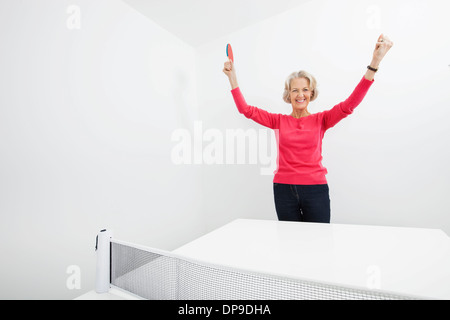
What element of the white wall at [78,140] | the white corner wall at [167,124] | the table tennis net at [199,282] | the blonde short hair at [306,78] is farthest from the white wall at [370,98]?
the table tennis net at [199,282]

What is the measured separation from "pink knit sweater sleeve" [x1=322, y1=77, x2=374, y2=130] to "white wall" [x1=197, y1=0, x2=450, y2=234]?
0.54 m

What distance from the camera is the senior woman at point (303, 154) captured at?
5.43 ft

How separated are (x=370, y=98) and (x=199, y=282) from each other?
2.13 m

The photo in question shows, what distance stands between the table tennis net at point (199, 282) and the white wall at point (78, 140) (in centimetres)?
100

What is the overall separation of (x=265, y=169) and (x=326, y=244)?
60.0 inches

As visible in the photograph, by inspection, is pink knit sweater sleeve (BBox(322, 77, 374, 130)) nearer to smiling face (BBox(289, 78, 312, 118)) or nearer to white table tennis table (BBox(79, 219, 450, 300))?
smiling face (BBox(289, 78, 312, 118))

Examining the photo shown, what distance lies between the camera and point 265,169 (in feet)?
8.43

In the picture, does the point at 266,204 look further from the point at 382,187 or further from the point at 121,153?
Result: the point at 121,153

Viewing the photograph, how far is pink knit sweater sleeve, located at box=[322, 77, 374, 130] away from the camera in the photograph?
156cm

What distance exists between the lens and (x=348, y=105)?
1.64 meters

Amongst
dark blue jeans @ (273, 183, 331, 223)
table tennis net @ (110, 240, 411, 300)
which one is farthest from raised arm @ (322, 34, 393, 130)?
table tennis net @ (110, 240, 411, 300)
